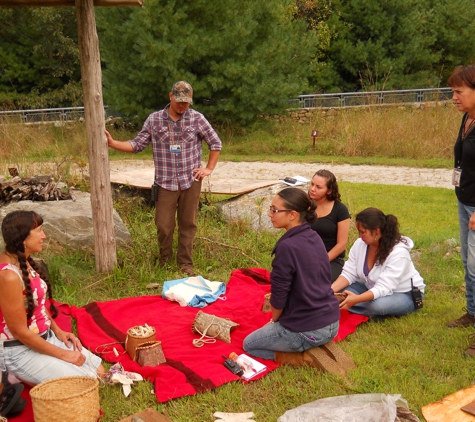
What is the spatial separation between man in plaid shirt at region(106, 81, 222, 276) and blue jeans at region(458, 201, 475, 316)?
261 centimetres

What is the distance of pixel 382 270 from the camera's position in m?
4.70

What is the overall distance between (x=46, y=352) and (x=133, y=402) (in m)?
0.63

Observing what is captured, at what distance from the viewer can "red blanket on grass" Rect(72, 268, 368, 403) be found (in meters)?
3.80

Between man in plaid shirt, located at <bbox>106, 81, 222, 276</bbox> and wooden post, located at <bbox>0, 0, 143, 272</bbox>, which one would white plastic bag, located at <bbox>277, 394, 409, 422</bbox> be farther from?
wooden post, located at <bbox>0, 0, 143, 272</bbox>

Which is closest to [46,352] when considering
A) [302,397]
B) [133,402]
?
[133,402]

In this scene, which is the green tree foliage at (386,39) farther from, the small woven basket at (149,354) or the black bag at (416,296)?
the small woven basket at (149,354)

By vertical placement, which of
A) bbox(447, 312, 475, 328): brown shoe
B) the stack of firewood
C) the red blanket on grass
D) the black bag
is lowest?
the red blanket on grass

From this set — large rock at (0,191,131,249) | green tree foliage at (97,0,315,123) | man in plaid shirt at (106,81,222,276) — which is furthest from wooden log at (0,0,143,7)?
green tree foliage at (97,0,315,123)

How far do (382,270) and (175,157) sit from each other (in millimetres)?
2381

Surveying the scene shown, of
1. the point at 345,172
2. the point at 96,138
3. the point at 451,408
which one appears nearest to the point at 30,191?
the point at 96,138

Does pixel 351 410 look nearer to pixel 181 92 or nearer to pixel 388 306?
pixel 388 306

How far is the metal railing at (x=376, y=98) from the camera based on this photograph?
16.5 metres

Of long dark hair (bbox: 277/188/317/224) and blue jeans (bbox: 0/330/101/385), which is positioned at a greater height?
long dark hair (bbox: 277/188/317/224)

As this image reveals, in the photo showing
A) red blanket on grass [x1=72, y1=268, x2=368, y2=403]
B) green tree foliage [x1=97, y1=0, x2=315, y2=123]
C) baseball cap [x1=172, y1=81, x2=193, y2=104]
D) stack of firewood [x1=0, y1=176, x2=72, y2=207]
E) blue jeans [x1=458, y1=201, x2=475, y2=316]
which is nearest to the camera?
red blanket on grass [x1=72, y1=268, x2=368, y2=403]
